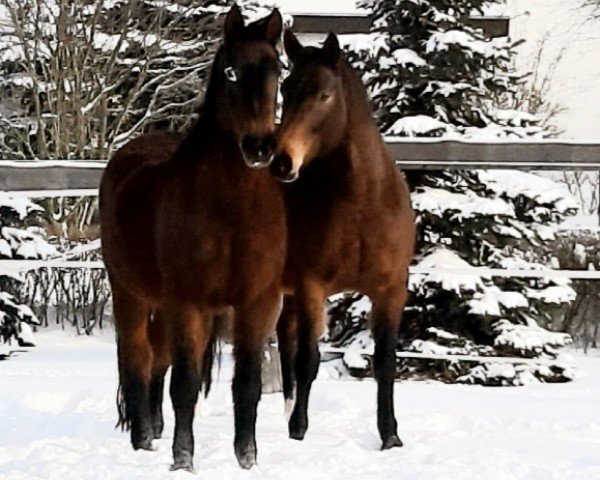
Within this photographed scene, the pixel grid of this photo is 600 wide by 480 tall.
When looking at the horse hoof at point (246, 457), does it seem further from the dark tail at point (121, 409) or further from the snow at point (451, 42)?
the snow at point (451, 42)

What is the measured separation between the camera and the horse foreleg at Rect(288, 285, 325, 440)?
370 centimetres

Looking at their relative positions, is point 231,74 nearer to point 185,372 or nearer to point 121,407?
point 185,372

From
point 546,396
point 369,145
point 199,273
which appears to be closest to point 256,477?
point 199,273

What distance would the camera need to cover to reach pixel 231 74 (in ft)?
10.1

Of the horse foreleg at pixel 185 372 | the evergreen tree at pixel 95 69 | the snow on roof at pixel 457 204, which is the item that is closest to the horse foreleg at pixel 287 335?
the horse foreleg at pixel 185 372

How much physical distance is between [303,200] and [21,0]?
1026 centimetres

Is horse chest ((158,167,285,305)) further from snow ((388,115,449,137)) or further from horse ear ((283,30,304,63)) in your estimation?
snow ((388,115,449,137))

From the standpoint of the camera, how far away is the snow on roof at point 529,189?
7.29 metres

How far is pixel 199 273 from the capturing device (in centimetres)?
310

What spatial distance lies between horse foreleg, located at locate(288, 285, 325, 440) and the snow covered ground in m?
0.11

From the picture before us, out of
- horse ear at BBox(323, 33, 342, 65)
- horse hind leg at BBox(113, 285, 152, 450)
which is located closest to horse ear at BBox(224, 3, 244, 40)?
horse ear at BBox(323, 33, 342, 65)

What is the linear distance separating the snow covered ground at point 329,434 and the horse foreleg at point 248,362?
0.09 metres

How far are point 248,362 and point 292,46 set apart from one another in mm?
1208

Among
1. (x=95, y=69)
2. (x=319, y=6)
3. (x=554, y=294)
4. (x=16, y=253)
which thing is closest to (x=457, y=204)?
(x=554, y=294)
